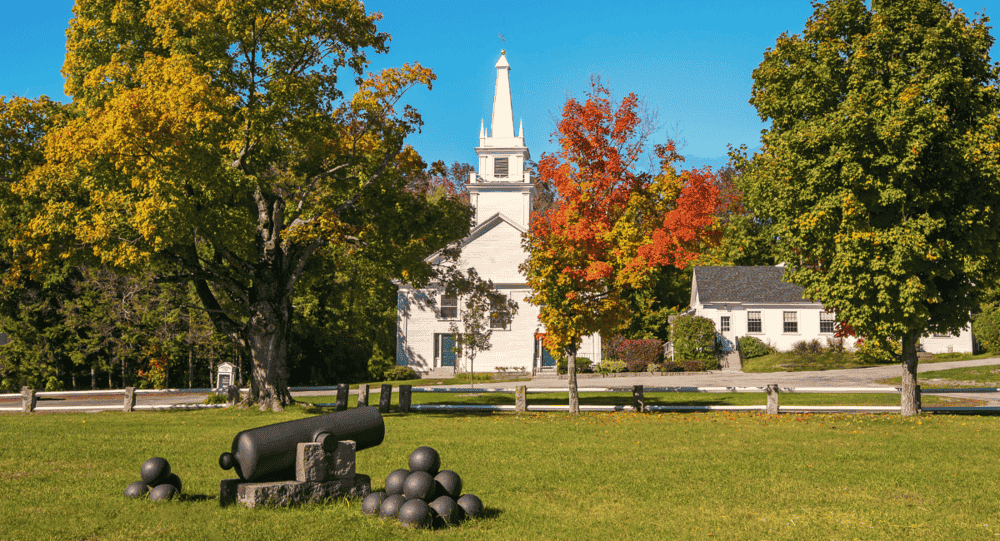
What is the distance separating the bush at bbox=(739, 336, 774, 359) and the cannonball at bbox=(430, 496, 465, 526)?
4180 cm

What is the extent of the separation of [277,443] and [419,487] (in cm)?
185

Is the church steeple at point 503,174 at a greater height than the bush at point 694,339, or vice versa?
the church steeple at point 503,174

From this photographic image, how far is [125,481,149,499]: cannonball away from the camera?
898 cm

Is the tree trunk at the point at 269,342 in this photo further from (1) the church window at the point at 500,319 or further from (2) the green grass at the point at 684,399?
(1) the church window at the point at 500,319

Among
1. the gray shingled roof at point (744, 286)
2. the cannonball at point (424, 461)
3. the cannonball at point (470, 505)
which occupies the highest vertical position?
the gray shingled roof at point (744, 286)

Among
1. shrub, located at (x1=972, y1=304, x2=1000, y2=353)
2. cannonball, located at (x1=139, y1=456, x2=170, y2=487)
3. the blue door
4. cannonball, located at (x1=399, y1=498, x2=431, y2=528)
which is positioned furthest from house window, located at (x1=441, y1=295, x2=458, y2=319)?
cannonball, located at (x1=399, y1=498, x2=431, y2=528)

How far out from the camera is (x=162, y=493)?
882cm

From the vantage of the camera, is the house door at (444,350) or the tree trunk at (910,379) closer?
the tree trunk at (910,379)

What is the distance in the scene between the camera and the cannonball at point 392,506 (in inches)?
306

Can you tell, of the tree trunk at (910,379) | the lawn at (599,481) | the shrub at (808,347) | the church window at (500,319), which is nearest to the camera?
the lawn at (599,481)

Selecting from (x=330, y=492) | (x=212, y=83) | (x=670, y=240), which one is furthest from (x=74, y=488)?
(x=670, y=240)

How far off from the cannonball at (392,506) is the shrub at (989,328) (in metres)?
47.1

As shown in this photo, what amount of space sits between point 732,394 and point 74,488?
25.4m

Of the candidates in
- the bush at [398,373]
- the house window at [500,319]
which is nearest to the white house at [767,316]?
the house window at [500,319]
